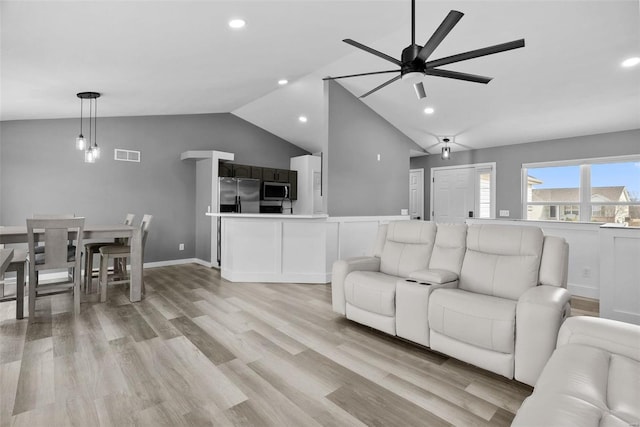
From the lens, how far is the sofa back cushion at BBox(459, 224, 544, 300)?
2.42 metres

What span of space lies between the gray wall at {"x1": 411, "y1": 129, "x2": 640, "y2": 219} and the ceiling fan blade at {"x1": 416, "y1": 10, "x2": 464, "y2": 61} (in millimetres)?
4896

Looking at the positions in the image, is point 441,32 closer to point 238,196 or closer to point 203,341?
point 203,341

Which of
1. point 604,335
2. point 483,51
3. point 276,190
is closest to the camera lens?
point 604,335

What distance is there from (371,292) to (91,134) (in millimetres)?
5187

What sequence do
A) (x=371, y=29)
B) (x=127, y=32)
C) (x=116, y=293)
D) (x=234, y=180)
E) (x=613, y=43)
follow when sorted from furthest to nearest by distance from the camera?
(x=234, y=180) → (x=116, y=293) → (x=371, y=29) → (x=613, y=43) → (x=127, y=32)

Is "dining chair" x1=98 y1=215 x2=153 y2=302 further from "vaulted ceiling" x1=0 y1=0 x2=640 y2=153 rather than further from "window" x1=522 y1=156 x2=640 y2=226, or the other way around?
"window" x1=522 y1=156 x2=640 y2=226

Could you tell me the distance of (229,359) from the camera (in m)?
2.39

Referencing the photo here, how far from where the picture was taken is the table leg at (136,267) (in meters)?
3.76

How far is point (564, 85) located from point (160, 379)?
5.43 m

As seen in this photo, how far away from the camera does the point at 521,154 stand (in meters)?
6.24

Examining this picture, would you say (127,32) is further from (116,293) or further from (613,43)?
(613,43)

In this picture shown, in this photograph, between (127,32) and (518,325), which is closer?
(518,325)

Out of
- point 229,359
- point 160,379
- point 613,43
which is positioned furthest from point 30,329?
point 613,43

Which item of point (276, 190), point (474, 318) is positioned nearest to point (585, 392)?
point (474, 318)
